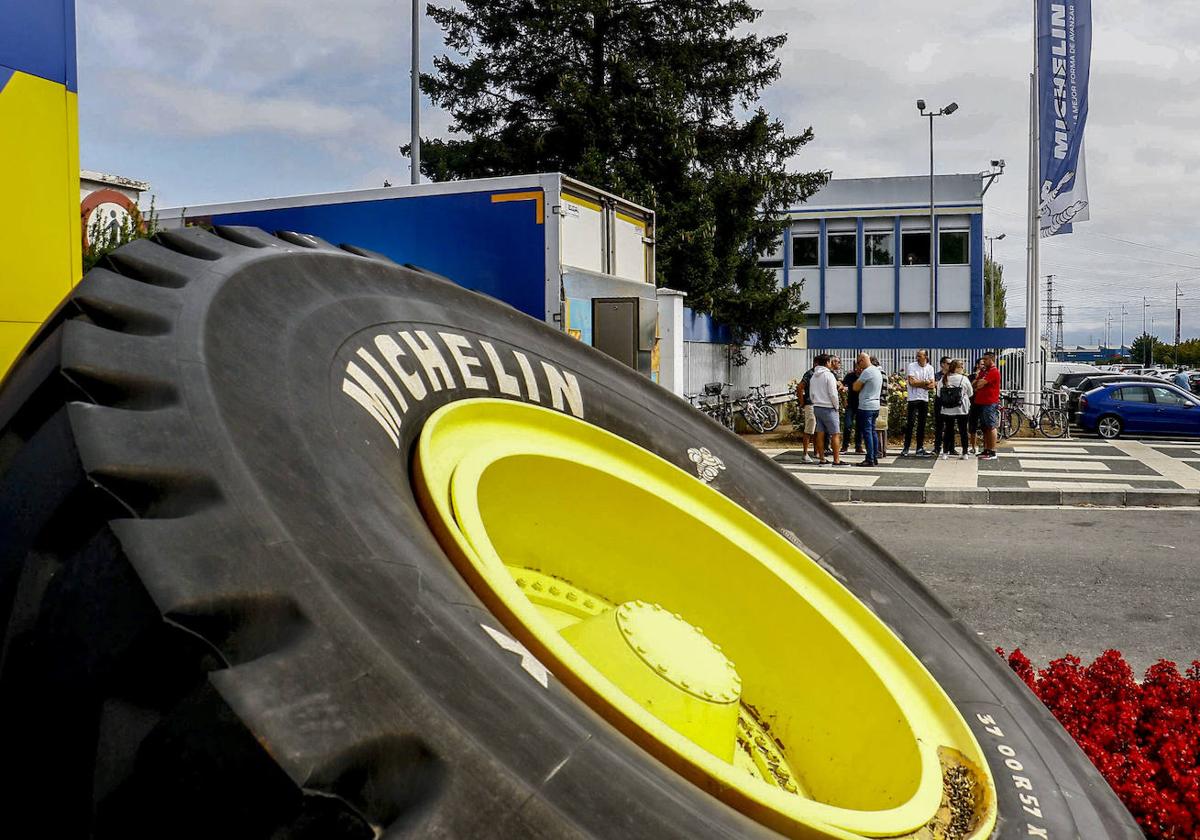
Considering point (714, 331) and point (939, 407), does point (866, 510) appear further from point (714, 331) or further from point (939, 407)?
point (714, 331)

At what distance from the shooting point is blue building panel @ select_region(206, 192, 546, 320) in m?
9.88

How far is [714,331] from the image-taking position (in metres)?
24.2

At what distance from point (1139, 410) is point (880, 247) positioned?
27039 millimetres

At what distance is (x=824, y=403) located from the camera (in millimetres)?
14953

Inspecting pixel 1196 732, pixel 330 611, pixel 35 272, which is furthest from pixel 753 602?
pixel 35 272

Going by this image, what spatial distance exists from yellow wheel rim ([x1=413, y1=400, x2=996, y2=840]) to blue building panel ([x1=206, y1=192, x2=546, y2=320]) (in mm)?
7296

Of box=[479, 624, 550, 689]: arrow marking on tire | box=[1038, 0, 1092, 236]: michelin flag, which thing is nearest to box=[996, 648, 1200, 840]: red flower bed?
box=[479, 624, 550, 689]: arrow marking on tire

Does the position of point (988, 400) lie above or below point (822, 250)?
below

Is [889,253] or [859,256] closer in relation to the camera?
[889,253]

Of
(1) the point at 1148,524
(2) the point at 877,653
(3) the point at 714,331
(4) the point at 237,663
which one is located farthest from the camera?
(3) the point at 714,331

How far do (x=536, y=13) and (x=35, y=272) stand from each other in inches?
934

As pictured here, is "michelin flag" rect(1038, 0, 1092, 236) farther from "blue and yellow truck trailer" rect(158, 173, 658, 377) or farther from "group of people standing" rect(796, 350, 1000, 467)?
"blue and yellow truck trailer" rect(158, 173, 658, 377)

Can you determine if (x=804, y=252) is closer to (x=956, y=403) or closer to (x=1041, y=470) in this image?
(x=956, y=403)

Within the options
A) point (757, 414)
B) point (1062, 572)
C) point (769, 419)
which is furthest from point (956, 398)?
point (1062, 572)
